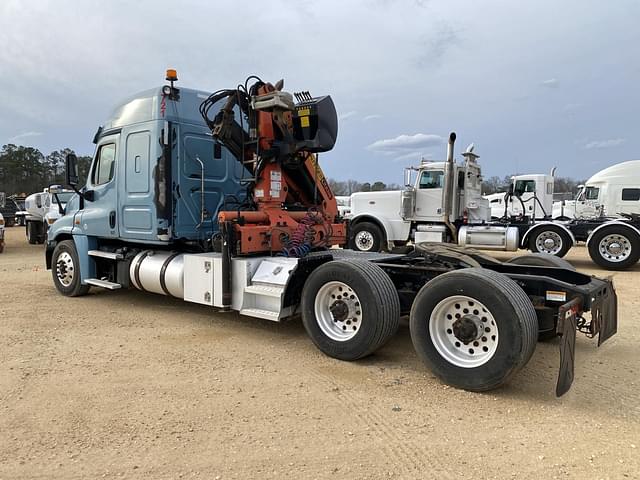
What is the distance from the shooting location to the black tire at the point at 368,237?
1448 centimetres

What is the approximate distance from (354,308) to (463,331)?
1126mm

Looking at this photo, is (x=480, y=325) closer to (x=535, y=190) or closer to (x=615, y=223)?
(x=615, y=223)

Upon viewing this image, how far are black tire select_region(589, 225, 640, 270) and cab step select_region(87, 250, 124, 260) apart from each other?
447 inches

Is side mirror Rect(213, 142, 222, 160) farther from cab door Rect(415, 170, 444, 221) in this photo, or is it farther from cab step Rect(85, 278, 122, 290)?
cab door Rect(415, 170, 444, 221)

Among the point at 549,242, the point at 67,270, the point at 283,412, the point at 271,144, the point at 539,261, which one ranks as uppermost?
the point at 271,144

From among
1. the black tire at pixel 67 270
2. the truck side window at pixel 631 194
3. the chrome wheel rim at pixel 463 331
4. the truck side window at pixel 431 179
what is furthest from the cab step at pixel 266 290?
the truck side window at pixel 631 194

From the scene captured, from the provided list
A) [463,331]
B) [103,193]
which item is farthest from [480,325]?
[103,193]

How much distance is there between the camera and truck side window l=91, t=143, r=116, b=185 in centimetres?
725

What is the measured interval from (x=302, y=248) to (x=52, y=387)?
2979 millimetres

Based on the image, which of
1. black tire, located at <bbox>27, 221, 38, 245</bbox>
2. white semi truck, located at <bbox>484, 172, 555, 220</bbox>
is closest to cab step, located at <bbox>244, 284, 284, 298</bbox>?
white semi truck, located at <bbox>484, 172, 555, 220</bbox>

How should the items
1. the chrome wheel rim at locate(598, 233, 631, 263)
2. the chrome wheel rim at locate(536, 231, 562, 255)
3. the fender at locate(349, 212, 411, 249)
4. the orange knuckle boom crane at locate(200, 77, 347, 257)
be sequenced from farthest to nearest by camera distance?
the fender at locate(349, 212, 411, 249), the chrome wheel rim at locate(536, 231, 562, 255), the chrome wheel rim at locate(598, 233, 631, 263), the orange knuckle boom crane at locate(200, 77, 347, 257)

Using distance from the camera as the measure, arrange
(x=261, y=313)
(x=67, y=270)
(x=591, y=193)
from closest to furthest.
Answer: (x=261, y=313)
(x=67, y=270)
(x=591, y=193)

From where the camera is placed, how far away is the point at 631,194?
54.3 ft

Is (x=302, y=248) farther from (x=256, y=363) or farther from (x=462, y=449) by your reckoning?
(x=462, y=449)
